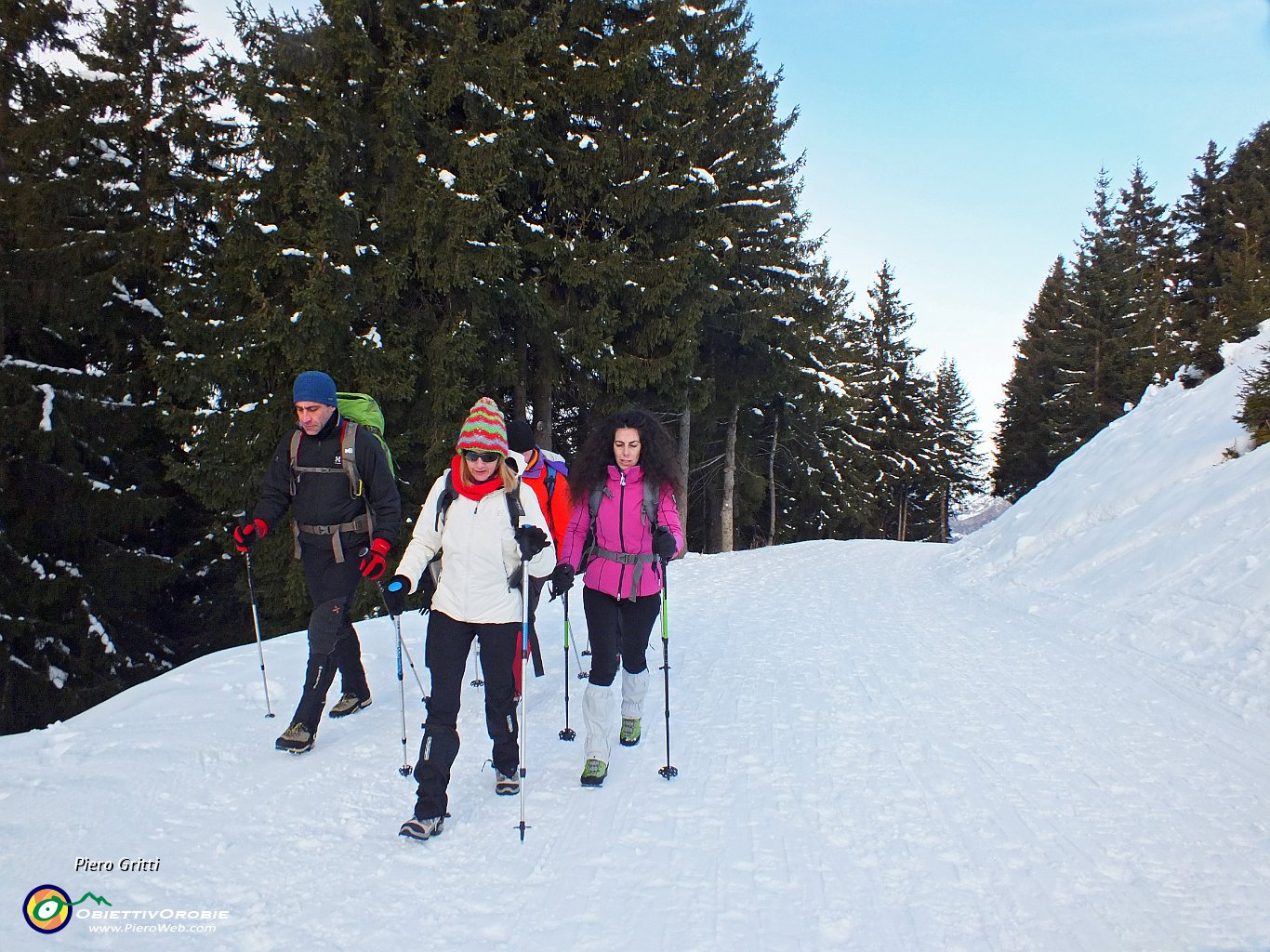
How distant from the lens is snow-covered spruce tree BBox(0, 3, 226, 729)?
13375 millimetres

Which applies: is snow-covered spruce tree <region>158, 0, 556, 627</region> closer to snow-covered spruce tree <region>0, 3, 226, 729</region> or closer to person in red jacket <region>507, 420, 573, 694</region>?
snow-covered spruce tree <region>0, 3, 226, 729</region>

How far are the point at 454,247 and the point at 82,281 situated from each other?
21.7 feet

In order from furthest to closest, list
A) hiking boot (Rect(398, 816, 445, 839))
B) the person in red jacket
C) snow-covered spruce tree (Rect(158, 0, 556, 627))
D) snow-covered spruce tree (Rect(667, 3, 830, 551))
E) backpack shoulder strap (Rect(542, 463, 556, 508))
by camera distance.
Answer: snow-covered spruce tree (Rect(667, 3, 830, 551)), snow-covered spruce tree (Rect(158, 0, 556, 627)), backpack shoulder strap (Rect(542, 463, 556, 508)), the person in red jacket, hiking boot (Rect(398, 816, 445, 839))

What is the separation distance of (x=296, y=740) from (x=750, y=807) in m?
2.82

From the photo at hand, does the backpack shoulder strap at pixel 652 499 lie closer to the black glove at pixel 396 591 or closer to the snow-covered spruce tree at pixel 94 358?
the black glove at pixel 396 591

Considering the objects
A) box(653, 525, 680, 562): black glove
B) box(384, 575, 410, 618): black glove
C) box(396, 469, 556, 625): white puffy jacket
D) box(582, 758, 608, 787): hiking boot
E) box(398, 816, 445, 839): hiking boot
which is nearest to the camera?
box(398, 816, 445, 839): hiking boot

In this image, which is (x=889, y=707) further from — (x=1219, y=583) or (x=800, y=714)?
(x=1219, y=583)

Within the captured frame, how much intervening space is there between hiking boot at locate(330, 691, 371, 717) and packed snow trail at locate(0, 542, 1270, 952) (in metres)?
0.12

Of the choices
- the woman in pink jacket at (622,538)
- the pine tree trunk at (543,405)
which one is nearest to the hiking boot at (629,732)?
the woman in pink jacket at (622,538)

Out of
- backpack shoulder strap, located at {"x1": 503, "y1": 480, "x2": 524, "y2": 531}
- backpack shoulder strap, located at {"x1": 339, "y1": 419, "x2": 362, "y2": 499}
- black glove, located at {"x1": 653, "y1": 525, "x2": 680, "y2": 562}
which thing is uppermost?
backpack shoulder strap, located at {"x1": 339, "y1": 419, "x2": 362, "y2": 499}

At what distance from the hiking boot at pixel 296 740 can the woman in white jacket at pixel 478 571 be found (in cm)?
122

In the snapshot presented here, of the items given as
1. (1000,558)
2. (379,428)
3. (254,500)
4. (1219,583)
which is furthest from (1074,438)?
(379,428)

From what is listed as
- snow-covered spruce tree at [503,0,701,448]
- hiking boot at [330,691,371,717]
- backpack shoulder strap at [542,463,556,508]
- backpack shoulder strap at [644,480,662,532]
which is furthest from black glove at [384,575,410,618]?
snow-covered spruce tree at [503,0,701,448]

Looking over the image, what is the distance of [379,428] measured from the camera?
19.5 feet
